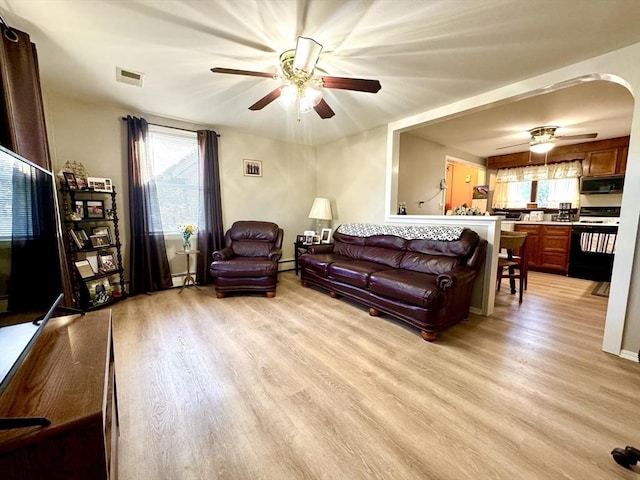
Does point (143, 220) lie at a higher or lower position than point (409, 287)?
higher

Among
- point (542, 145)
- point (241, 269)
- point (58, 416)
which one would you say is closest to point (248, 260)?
point (241, 269)

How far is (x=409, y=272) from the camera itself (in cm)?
293

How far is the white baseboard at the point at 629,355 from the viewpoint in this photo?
6.74ft

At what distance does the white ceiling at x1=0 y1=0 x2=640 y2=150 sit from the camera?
5.41 ft

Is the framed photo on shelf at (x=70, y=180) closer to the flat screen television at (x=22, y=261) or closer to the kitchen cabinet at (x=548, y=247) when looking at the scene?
the flat screen television at (x=22, y=261)

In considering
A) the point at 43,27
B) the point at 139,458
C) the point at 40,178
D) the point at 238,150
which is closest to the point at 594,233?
the point at 238,150

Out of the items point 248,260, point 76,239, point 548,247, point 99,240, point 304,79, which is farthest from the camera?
point 548,247

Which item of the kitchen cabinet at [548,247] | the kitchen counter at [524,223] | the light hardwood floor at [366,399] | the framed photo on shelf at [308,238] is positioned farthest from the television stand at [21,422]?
the kitchen counter at [524,223]

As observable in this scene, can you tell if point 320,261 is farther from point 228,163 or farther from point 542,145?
point 542,145

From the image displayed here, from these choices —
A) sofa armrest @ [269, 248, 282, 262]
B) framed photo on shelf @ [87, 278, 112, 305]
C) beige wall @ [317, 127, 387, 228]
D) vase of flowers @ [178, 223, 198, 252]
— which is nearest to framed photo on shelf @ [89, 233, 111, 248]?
framed photo on shelf @ [87, 278, 112, 305]

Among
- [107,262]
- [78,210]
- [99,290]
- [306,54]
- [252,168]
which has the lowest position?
[99,290]

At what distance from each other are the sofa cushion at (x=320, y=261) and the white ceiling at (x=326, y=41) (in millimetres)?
1981

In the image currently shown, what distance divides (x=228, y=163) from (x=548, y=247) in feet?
19.9

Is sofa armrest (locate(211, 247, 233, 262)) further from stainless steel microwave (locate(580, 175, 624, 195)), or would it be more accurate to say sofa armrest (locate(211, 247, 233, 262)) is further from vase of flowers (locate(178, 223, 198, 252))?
stainless steel microwave (locate(580, 175, 624, 195))
